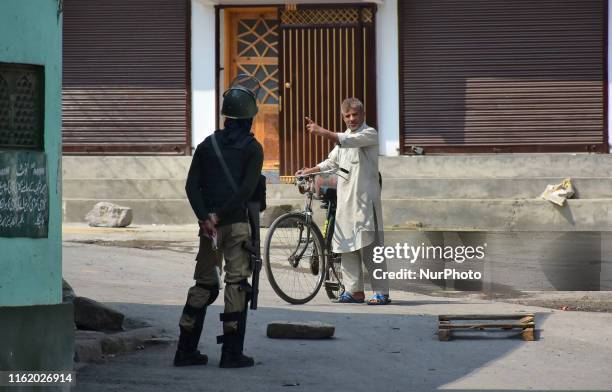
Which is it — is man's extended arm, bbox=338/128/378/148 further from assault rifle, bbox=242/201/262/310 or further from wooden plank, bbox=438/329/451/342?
assault rifle, bbox=242/201/262/310

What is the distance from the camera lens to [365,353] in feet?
31.3

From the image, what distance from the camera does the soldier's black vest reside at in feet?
28.7

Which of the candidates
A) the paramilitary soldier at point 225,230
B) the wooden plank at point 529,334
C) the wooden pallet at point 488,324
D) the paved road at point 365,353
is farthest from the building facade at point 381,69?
the paramilitary soldier at point 225,230

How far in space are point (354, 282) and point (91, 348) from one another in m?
3.87

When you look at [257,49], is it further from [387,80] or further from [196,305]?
[196,305]

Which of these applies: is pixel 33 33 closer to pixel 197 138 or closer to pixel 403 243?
pixel 403 243

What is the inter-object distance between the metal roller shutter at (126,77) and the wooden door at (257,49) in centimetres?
76

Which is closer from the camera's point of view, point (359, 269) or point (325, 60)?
point (359, 269)

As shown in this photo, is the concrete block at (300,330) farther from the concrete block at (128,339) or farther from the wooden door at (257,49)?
the wooden door at (257,49)

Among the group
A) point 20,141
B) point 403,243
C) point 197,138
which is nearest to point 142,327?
point 20,141

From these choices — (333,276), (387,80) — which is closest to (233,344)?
(333,276)

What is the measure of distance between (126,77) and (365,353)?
43.2ft

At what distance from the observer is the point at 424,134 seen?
21531 mm

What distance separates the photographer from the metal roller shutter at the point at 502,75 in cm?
2130
